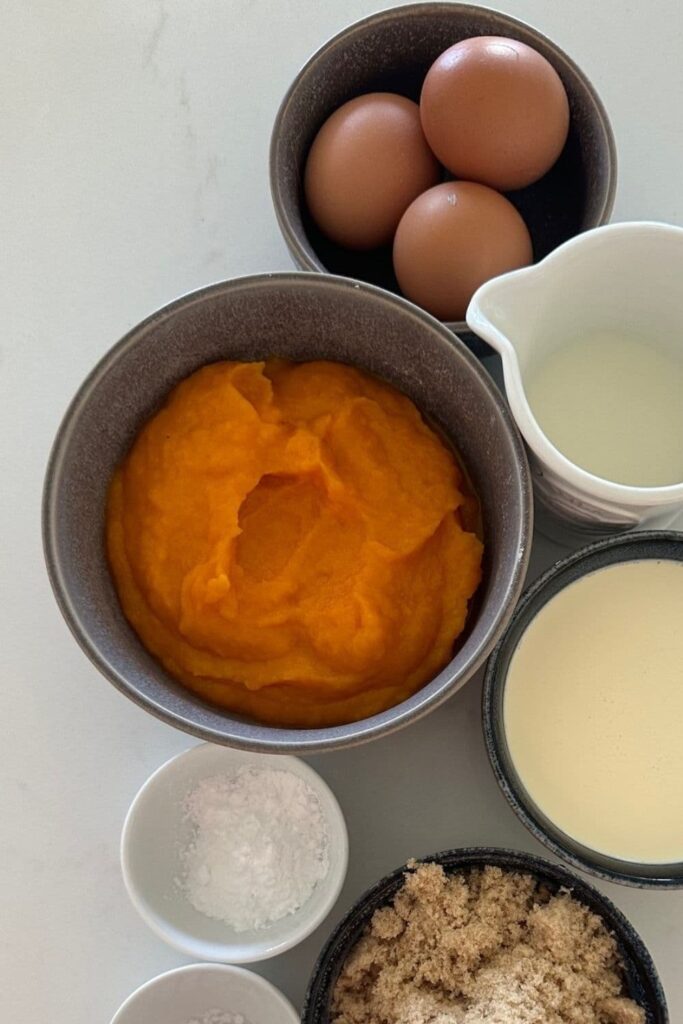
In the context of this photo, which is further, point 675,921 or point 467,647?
point 675,921

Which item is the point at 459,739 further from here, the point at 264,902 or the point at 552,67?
the point at 552,67

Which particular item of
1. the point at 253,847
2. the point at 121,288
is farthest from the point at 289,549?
the point at 121,288

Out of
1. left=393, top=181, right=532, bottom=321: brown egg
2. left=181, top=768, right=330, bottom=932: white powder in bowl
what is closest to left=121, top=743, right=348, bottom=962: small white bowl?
left=181, top=768, right=330, bottom=932: white powder in bowl

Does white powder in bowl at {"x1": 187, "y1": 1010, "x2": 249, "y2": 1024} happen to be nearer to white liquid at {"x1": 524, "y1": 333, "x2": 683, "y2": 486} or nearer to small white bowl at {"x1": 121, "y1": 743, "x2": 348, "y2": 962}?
small white bowl at {"x1": 121, "y1": 743, "x2": 348, "y2": 962}

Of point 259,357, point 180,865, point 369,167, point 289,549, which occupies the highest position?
point 369,167

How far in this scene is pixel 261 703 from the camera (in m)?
1.08

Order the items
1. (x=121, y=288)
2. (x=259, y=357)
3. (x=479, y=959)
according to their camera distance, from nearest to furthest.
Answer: (x=479, y=959), (x=259, y=357), (x=121, y=288)

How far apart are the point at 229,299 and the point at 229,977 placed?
2.37 ft

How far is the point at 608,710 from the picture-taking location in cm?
113

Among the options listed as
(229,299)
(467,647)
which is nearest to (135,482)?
(229,299)

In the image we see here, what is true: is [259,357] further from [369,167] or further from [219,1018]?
[219,1018]

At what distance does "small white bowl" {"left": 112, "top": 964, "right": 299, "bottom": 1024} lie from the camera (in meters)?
1.09

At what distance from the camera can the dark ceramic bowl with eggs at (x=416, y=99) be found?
1126 millimetres

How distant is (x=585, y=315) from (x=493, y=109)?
0.24m
